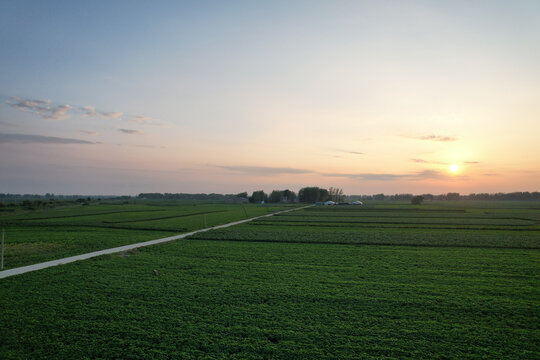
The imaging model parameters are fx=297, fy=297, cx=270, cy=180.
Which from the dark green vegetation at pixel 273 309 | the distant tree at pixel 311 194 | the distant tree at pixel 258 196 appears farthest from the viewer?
the distant tree at pixel 258 196

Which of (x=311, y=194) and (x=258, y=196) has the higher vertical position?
(x=311, y=194)

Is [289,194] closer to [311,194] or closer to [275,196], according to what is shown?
[275,196]

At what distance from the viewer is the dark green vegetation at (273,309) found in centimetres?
790

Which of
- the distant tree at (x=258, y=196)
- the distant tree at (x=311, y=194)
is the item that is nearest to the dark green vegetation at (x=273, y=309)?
the distant tree at (x=311, y=194)

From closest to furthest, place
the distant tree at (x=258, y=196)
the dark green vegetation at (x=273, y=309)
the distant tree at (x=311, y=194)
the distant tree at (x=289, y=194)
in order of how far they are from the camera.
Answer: the dark green vegetation at (x=273, y=309) < the distant tree at (x=311, y=194) < the distant tree at (x=258, y=196) < the distant tree at (x=289, y=194)

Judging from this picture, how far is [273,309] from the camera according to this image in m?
10.3

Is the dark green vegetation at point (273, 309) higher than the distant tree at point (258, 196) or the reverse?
the reverse

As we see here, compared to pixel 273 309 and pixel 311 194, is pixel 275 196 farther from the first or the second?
pixel 273 309

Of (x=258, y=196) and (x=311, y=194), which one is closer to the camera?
(x=311, y=194)

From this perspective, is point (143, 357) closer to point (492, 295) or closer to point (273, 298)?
point (273, 298)

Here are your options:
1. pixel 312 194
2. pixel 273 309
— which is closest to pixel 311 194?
pixel 312 194

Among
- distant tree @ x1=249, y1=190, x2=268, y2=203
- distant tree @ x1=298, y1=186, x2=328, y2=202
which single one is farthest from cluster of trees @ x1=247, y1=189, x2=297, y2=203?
distant tree @ x1=298, y1=186, x2=328, y2=202

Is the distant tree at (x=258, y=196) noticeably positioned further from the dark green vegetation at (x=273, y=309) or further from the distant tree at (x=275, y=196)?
the dark green vegetation at (x=273, y=309)

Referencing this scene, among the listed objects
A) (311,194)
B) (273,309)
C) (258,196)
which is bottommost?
(273,309)
